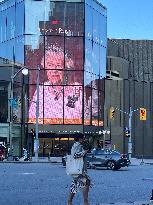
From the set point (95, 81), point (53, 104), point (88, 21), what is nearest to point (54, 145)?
point (53, 104)

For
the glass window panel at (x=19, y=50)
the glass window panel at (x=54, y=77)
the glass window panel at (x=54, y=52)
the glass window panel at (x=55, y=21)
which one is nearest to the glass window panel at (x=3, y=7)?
the glass window panel at (x=19, y=50)

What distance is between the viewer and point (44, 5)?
2660 inches

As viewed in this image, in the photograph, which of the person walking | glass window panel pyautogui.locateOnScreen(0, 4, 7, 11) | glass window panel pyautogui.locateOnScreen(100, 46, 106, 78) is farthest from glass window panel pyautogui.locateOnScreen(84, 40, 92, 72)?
the person walking

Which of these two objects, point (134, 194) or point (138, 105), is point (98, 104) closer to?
point (138, 105)

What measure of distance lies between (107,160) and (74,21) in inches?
1292

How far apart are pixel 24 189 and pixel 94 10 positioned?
53763 mm

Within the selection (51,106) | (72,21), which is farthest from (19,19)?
(51,106)

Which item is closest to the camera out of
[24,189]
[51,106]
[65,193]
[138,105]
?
[65,193]

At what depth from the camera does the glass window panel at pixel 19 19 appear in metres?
67.2

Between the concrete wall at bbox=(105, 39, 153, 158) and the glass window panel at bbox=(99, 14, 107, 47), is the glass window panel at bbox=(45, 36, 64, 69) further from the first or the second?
the concrete wall at bbox=(105, 39, 153, 158)

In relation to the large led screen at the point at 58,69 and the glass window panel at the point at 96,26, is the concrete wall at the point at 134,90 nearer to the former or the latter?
the glass window panel at the point at 96,26

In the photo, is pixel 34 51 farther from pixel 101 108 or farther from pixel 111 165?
pixel 111 165

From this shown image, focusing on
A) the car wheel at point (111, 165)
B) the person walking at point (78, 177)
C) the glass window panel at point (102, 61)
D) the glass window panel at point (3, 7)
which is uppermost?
the glass window panel at point (3, 7)

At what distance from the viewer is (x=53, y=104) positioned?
66625mm
